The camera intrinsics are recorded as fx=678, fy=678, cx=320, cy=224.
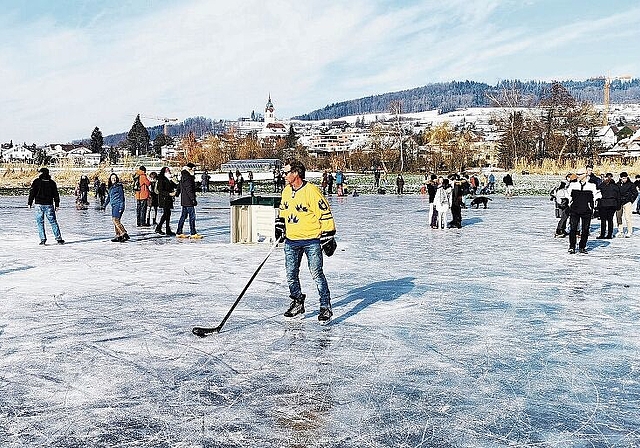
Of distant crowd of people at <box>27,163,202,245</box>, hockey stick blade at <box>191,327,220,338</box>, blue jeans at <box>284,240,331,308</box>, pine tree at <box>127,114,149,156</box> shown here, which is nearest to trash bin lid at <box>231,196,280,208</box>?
distant crowd of people at <box>27,163,202,245</box>

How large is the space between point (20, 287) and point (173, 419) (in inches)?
231

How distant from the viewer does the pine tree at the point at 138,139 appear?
13838 cm

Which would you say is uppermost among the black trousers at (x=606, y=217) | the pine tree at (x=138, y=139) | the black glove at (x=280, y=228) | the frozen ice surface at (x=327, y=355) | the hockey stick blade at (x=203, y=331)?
the pine tree at (x=138, y=139)

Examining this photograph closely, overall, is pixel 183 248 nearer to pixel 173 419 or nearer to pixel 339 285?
pixel 339 285

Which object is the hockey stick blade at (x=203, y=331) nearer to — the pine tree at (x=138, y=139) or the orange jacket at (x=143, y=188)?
the orange jacket at (x=143, y=188)

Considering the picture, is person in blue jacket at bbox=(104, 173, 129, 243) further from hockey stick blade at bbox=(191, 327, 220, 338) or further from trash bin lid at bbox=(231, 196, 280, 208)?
hockey stick blade at bbox=(191, 327, 220, 338)

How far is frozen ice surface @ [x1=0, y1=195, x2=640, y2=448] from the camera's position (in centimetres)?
443

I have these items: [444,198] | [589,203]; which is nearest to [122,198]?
[444,198]

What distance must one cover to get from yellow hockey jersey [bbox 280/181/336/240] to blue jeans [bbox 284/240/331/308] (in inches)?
4.6

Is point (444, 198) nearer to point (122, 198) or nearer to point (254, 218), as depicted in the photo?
point (254, 218)

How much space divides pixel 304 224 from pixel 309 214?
0.38 ft

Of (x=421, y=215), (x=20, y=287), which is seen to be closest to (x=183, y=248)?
(x=20, y=287)

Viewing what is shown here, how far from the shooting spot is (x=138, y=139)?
454ft

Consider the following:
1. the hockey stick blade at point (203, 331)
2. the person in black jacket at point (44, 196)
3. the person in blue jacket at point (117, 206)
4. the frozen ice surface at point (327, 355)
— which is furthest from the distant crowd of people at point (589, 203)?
the person in black jacket at point (44, 196)
